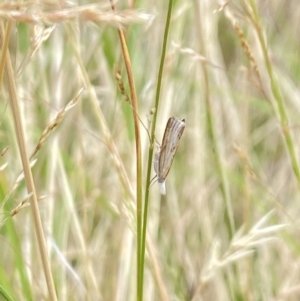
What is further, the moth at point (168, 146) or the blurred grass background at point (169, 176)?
the blurred grass background at point (169, 176)

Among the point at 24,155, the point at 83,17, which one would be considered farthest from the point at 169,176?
the point at 83,17

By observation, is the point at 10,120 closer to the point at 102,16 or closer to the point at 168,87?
the point at 168,87

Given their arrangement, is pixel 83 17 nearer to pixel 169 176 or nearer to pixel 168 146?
pixel 168 146

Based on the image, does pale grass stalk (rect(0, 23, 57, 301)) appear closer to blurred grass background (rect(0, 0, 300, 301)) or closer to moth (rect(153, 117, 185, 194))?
moth (rect(153, 117, 185, 194))

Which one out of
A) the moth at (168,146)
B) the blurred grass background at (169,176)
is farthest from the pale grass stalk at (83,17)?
the blurred grass background at (169,176)

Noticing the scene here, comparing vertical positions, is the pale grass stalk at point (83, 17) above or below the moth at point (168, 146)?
above

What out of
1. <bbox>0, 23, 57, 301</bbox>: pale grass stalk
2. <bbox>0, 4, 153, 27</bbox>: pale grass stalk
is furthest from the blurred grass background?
<bbox>0, 4, 153, 27</bbox>: pale grass stalk

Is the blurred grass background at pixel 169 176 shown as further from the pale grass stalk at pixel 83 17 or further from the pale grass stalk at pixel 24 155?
the pale grass stalk at pixel 83 17
